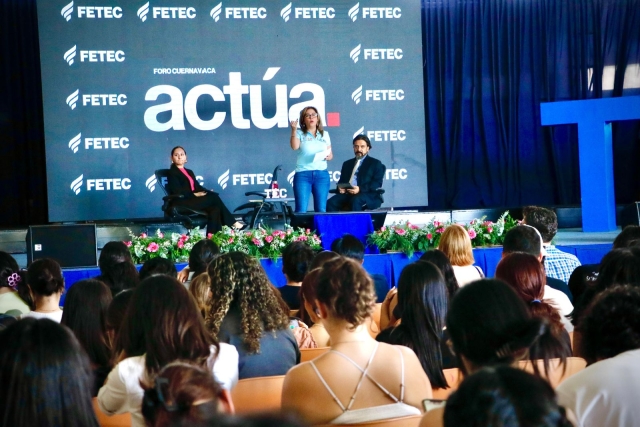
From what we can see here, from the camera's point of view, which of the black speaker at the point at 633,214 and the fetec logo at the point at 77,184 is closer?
the black speaker at the point at 633,214

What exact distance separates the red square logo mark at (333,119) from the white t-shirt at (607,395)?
26.1 feet

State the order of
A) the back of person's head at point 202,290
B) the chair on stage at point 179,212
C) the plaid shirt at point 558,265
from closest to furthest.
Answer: the back of person's head at point 202,290
the plaid shirt at point 558,265
the chair on stage at point 179,212

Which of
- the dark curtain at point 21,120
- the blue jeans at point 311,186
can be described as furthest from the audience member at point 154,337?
the dark curtain at point 21,120

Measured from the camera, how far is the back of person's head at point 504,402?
2.82 ft

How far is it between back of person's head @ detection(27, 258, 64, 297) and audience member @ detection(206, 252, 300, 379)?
116cm

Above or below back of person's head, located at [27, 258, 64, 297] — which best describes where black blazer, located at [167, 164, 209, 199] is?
above

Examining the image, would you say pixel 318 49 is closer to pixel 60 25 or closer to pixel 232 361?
pixel 60 25

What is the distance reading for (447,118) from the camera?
11070 millimetres

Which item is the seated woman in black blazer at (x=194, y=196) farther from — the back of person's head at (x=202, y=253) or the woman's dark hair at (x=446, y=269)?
the woman's dark hair at (x=446, y=269)

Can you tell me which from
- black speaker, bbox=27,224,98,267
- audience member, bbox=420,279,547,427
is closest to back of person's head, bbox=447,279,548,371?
audience member, bbox=420,279,547,427

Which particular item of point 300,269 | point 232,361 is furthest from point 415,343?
point 300,269

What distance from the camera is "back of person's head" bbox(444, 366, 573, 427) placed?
2.82 ft

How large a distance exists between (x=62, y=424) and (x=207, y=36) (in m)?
8.24

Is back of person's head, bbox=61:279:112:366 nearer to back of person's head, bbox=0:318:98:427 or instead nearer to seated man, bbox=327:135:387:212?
back of person's head, bbox=0:318:98:427
